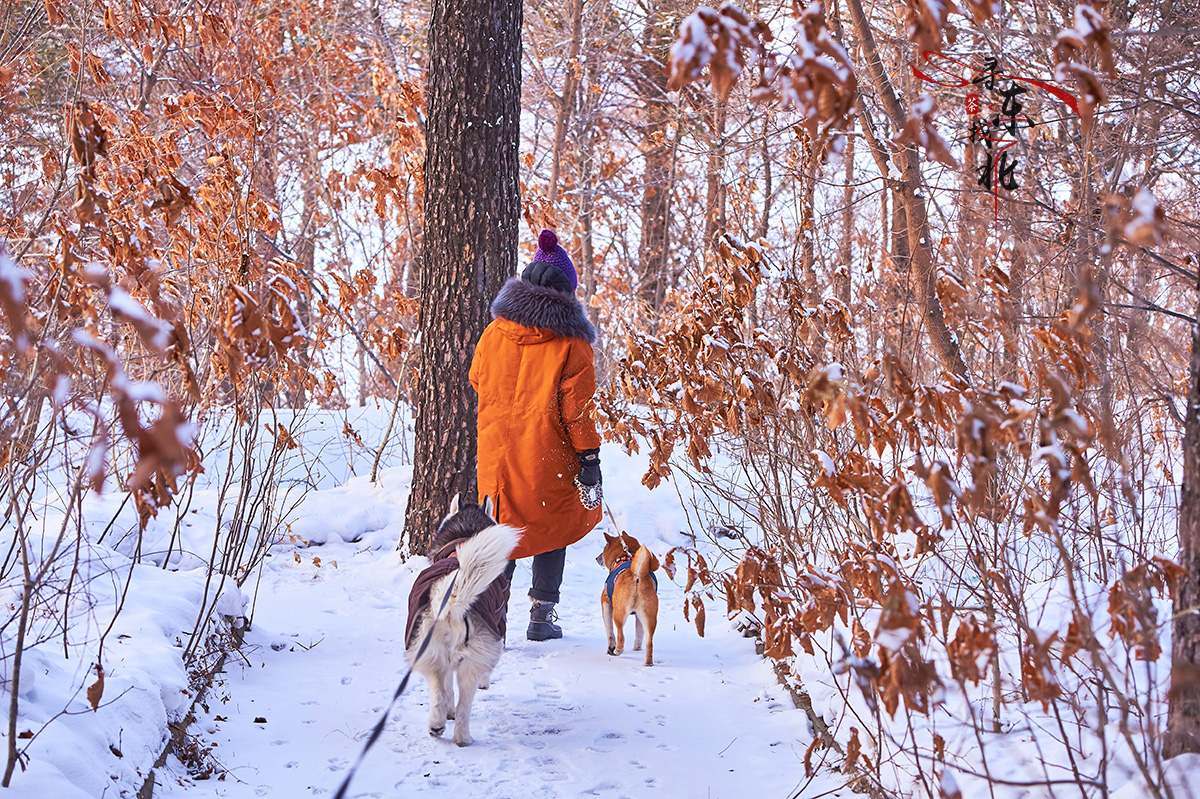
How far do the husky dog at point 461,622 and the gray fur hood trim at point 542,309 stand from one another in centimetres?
142

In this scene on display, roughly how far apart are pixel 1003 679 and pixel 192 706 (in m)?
3.33

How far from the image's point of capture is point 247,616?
4.66 meters

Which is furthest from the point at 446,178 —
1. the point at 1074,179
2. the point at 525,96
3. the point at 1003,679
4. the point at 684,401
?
the point at 525,96

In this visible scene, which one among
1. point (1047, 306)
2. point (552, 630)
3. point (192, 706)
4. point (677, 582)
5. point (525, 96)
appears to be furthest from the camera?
point (525, 96)

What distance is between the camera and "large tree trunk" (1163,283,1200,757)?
214cm

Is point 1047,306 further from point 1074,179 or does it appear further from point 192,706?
point 192,706

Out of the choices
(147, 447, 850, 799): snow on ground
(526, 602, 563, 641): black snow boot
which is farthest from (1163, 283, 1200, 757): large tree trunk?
(526, 602, 563, 641): black snow boot

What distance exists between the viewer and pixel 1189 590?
2.17m

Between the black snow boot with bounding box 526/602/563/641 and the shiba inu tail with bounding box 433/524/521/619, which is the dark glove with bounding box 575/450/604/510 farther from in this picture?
the shiba inu tail with bounding box 433/524/521/619

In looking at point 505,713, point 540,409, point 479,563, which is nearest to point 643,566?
point 540,409

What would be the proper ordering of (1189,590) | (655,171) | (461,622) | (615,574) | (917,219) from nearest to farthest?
(1189,590) < (461,622) < (917,219) < (615,574) < (655,171)

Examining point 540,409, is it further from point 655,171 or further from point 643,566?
point 655,171

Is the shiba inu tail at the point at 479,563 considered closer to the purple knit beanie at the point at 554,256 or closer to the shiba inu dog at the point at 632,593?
the shiba inu dog at the point at 632,593

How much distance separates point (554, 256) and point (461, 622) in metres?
2.27
